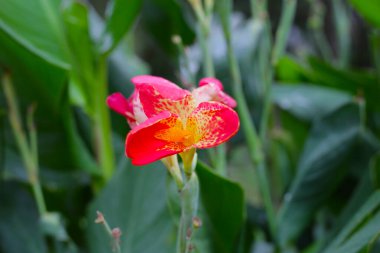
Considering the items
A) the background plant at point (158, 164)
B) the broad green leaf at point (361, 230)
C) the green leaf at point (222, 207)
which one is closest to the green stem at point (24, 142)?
the background plant at point (158, 164)

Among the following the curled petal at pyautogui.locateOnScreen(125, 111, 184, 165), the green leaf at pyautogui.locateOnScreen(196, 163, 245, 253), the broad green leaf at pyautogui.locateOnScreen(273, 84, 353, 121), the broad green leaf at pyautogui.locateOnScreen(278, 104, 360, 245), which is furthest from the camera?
the broad green leaf at pyautogui.locateOnScreen(273, 84, 353, 121)

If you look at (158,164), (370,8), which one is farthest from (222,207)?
(370,8)

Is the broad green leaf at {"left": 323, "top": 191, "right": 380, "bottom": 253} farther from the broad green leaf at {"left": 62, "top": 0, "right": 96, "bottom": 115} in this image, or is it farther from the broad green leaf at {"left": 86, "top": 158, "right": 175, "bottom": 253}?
the broad green leaf at {"left": 62, "top": 0, "right": 96, "bottom": 115}

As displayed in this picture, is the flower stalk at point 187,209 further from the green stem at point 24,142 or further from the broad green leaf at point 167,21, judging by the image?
the broad green leaf at point 167,21

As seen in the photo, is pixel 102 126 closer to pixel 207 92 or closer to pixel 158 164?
pixel 158 164

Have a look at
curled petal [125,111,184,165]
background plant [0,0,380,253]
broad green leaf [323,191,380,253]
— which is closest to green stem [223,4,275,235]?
background plant [0,0,380,253]
